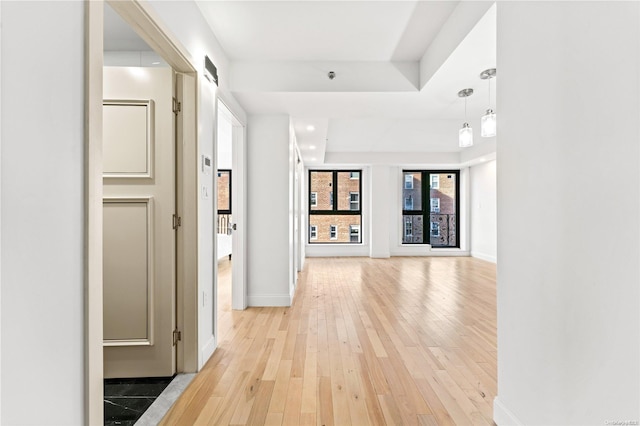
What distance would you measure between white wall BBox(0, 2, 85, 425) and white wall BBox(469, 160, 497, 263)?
7.88m

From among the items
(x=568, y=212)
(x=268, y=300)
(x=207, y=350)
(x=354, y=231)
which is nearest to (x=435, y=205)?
(x=354, y=231)

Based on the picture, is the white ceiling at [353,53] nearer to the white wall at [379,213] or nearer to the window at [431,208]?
the white wall at [379,213]

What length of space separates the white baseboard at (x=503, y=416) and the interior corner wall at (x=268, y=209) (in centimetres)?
259

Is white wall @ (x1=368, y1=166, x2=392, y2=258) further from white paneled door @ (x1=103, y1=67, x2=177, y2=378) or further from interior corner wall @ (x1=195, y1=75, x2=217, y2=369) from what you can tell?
white paneled door @ (x1=103, y1=67, x2=177, y2=378)

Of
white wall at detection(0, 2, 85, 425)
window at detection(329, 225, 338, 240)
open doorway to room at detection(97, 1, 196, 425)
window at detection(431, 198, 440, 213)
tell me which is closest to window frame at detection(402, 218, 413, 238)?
window at detection(431, 198, 440, 213)

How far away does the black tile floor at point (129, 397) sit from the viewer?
1.82m

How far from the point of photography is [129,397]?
201 cm

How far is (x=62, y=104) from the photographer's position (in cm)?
110

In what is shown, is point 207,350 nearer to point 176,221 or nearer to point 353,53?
point 176,221

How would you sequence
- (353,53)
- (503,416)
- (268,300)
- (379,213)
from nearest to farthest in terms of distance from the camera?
(503,416)
(353,53)
(268,300)
(379,213)

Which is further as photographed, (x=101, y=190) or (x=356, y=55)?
(x=356, y=55)

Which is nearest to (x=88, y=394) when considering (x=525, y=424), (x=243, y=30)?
(x=525, y=424)

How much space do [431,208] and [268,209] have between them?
6.41 meters

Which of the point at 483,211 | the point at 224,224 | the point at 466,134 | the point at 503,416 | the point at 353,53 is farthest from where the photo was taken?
the point at 224,224
